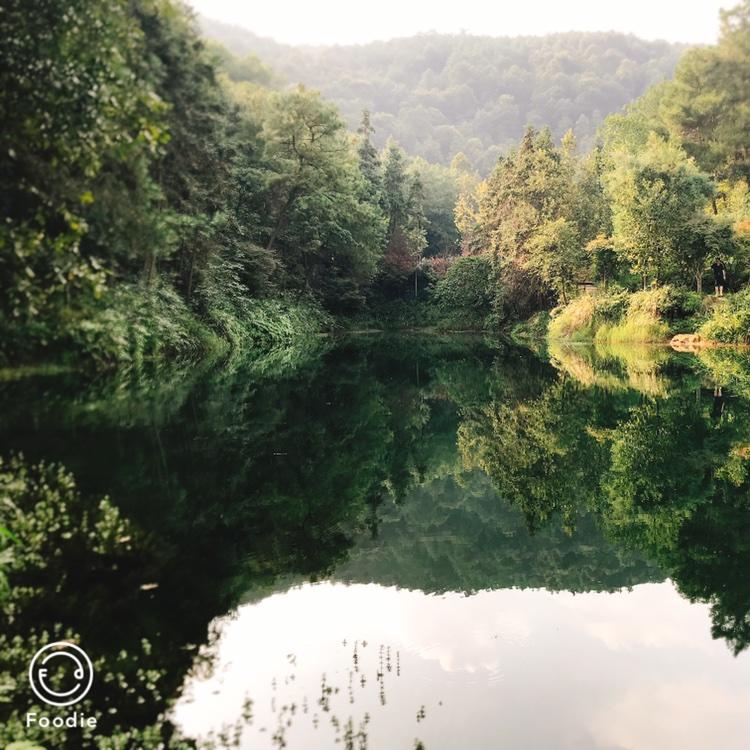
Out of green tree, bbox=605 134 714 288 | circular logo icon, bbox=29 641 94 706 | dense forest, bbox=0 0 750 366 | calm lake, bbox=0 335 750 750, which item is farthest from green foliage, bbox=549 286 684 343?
circular logo icon, bbox=29 641 94 706

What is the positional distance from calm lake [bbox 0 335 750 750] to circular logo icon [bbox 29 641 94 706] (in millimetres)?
64

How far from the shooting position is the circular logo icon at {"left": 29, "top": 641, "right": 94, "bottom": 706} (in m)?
3.13

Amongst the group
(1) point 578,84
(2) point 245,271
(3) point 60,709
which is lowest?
(2) point 245,271

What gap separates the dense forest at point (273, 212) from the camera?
607 centimetres

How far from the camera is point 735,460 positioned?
7809mm

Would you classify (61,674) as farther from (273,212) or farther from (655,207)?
(273,212)

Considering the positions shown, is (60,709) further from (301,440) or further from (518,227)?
(518,227)

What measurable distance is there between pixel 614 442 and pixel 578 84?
7284 inches

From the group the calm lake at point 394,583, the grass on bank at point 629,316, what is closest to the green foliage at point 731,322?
the grass on bank at point 629,316

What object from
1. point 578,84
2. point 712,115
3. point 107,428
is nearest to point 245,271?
point 107,428

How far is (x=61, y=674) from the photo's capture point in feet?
10.7

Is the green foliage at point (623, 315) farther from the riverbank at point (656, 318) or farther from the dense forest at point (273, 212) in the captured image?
the dense forest at point (273, 212)

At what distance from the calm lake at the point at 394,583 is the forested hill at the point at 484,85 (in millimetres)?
139359

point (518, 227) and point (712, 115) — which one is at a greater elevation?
point (712, 115)
